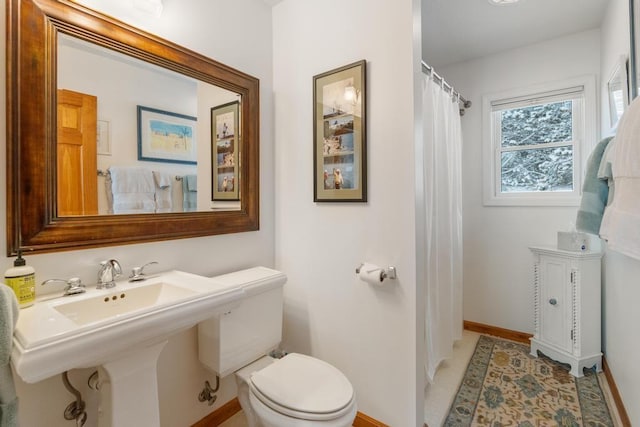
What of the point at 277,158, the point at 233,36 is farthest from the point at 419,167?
the point at 233,36

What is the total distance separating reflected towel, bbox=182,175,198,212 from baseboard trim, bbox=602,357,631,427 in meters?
2.54

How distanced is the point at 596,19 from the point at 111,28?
3.13 metres

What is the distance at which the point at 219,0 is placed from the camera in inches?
65.2

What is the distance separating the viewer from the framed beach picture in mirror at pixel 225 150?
168cm

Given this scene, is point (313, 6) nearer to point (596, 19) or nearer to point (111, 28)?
point (111, 28)

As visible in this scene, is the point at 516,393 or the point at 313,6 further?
the point at 516,393

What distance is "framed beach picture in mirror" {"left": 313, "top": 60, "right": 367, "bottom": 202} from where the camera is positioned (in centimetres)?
157

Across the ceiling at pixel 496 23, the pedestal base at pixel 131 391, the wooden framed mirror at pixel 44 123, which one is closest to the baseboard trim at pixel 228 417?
the pedestal base at pixel 131 391

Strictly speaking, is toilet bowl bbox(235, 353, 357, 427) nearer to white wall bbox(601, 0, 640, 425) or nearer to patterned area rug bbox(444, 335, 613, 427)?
patterned area rug bbox(444, 335, 613, 427)

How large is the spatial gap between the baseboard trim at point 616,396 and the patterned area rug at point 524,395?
2.3 inches

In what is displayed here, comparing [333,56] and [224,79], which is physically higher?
[333,56]

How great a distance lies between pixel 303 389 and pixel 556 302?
208cm

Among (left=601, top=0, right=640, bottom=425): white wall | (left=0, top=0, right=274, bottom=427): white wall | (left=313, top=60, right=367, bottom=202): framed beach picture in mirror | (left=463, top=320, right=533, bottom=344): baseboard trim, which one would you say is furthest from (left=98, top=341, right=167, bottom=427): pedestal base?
(left=463, top=320, right=533, bottom=344): baseboard trim

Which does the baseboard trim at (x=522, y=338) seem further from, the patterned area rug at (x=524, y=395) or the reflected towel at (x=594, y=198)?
the reflected towel at (x=594, y=198)
